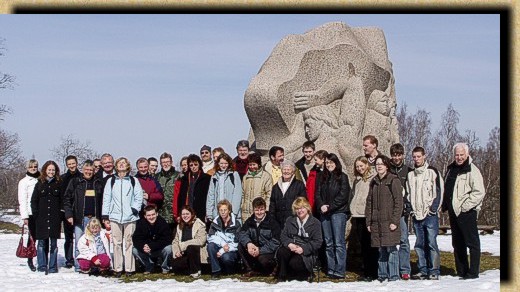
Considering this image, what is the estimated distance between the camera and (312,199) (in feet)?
27.7

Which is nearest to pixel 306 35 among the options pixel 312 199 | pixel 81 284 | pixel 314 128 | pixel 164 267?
pixel 314 128

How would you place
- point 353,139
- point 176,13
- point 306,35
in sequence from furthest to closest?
point 306,35 → point 353,139 → point 176,13

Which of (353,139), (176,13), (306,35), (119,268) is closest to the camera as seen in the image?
(176,13)

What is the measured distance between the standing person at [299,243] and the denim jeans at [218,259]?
64 centimetres

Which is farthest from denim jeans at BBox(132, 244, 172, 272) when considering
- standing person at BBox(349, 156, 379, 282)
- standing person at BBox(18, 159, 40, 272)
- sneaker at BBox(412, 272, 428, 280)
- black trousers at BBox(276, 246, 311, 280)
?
sneaker at BBox(412, 272, 428, 280)

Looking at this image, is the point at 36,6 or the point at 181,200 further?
the point at 181,200

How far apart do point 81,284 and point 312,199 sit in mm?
2780

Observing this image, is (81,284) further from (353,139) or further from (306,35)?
(306,35)

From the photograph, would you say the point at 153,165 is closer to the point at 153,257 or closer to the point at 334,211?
the point at 153,257

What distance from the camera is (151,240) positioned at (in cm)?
880

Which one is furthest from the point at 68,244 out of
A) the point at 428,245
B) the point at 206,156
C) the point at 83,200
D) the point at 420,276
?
the point at 428,245

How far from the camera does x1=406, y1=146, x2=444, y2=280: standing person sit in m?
7.97

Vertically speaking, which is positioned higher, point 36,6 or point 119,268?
point 36,6

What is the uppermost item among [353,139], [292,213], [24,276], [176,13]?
[176,13]
